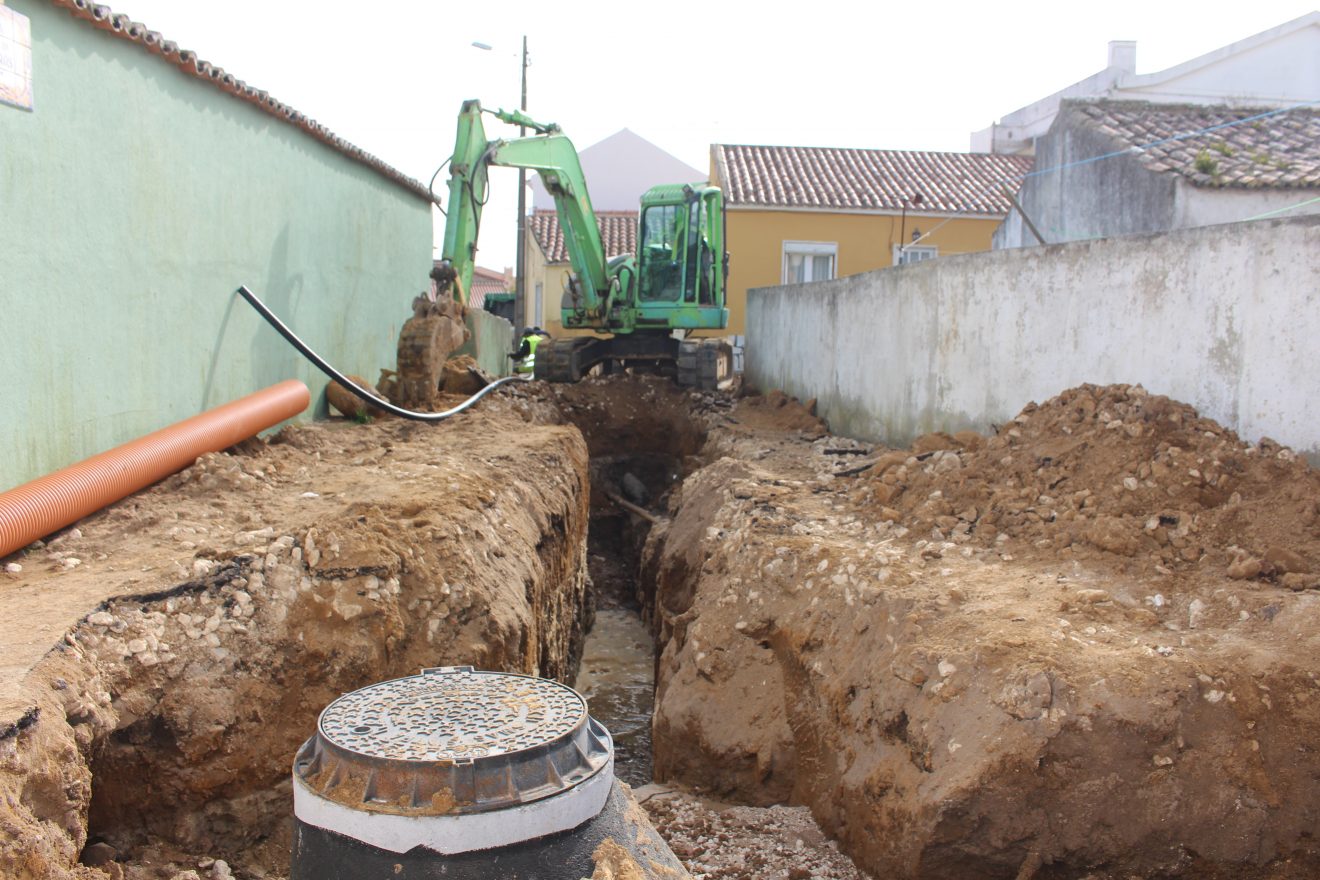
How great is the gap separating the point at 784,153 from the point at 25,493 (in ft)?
74.9

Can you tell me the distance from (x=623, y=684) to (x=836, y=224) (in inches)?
654

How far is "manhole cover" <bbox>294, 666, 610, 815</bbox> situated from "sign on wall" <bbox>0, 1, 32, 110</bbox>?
4.32 meters

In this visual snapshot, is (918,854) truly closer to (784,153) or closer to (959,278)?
(959,278)

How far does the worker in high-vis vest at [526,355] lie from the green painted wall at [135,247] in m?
9.66

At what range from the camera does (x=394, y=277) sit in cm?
1301

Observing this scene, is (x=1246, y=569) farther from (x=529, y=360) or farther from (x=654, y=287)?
(x=529, y=360)

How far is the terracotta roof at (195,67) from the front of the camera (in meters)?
6.18

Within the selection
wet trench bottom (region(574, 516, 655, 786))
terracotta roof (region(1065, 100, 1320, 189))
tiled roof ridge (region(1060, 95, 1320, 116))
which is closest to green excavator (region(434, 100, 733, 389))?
wet trench bottom (region(574, 516, 655, 786))

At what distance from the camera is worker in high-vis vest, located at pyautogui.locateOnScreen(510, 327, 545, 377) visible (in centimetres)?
2006

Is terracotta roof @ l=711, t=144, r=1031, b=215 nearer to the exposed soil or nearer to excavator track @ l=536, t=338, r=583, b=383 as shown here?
excavator track @ l=536, t=338, r=583, b=383

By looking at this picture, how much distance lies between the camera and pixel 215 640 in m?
4.54

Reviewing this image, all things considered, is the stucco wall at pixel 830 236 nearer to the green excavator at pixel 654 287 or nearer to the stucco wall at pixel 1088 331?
the green excavator at pixel 654 287


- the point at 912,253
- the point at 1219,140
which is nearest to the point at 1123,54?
→ the point at 912,253

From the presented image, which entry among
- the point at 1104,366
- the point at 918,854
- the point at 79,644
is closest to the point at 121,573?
the point at 79,644
